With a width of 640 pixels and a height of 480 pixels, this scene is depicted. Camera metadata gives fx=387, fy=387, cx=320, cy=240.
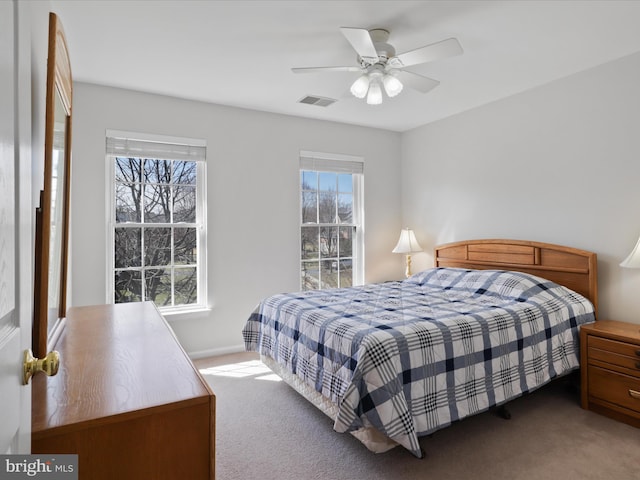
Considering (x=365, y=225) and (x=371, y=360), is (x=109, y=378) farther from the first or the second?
(x=365, y=225)

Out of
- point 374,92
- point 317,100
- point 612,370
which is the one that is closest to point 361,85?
point 374,92

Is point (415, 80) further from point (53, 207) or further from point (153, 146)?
point (153, 146)

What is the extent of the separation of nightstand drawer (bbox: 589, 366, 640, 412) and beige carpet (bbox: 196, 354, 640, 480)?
0.47 feet

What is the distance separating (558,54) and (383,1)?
60.9 inches

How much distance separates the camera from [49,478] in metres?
0.74

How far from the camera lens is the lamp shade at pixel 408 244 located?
4570 millimetres

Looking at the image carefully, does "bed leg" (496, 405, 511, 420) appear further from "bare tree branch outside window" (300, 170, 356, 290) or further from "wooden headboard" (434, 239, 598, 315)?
"bare tree branch outside window" (300, 170, 356, 290)

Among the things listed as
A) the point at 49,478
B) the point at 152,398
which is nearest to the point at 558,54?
the point at 152,398

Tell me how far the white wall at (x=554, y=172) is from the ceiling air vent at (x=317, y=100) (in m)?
1.47

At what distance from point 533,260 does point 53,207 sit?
356 cm

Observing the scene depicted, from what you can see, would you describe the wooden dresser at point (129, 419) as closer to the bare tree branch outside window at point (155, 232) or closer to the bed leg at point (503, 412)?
the bed leg at point (503, 412)

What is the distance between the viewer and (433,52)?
225cm

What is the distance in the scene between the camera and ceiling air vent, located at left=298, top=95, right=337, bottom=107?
12.2 feet

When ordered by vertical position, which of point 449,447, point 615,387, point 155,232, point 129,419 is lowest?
point 449,447
